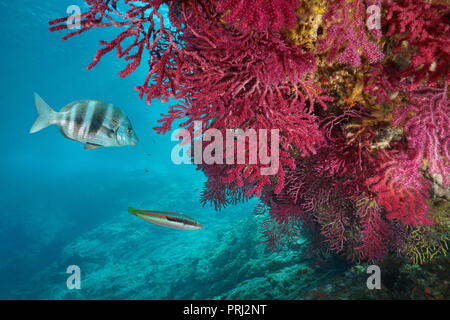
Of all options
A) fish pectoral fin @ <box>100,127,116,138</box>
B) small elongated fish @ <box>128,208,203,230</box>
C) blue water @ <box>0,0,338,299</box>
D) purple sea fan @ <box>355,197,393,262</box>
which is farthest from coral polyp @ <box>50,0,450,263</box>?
blue water @ <box>0,0,338,299</box>

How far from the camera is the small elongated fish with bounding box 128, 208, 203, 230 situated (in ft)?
9.27

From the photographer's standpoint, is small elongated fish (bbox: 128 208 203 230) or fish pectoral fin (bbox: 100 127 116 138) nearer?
fish pectoral fin (bbox: 100 127 116 138)

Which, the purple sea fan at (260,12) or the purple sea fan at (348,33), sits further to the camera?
the purple sea fan at (348,33)

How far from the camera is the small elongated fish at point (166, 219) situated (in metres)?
2.82

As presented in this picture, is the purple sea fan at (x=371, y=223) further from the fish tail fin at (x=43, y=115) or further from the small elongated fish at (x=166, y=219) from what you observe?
the fish tail fin at (x=43, y=115)

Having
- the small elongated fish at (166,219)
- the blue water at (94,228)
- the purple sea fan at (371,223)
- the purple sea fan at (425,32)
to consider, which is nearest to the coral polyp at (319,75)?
the purple sea fan at (425,32)

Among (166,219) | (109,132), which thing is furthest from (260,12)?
(166,219)

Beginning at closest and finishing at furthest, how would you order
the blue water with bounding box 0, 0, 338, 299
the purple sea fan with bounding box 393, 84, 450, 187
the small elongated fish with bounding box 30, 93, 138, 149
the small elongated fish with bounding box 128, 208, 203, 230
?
the purple sea fan with bounding box 393, 84, 450, 187 → the small elongated fish with bounding box 30, 93, 138, 149 → the small elongated fish with bounding box 128, 208, 203, 230 → the blue water with bounding box 0, 0, 338, 299

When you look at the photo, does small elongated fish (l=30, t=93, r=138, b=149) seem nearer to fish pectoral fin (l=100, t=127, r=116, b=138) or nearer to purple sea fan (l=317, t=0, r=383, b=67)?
fish pectoral fin (l=100, t=127, r=116, b=138)

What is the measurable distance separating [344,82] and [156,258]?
538 inches

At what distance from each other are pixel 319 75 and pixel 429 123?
1106 mm

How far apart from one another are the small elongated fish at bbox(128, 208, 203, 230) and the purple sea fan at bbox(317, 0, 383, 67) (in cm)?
245
